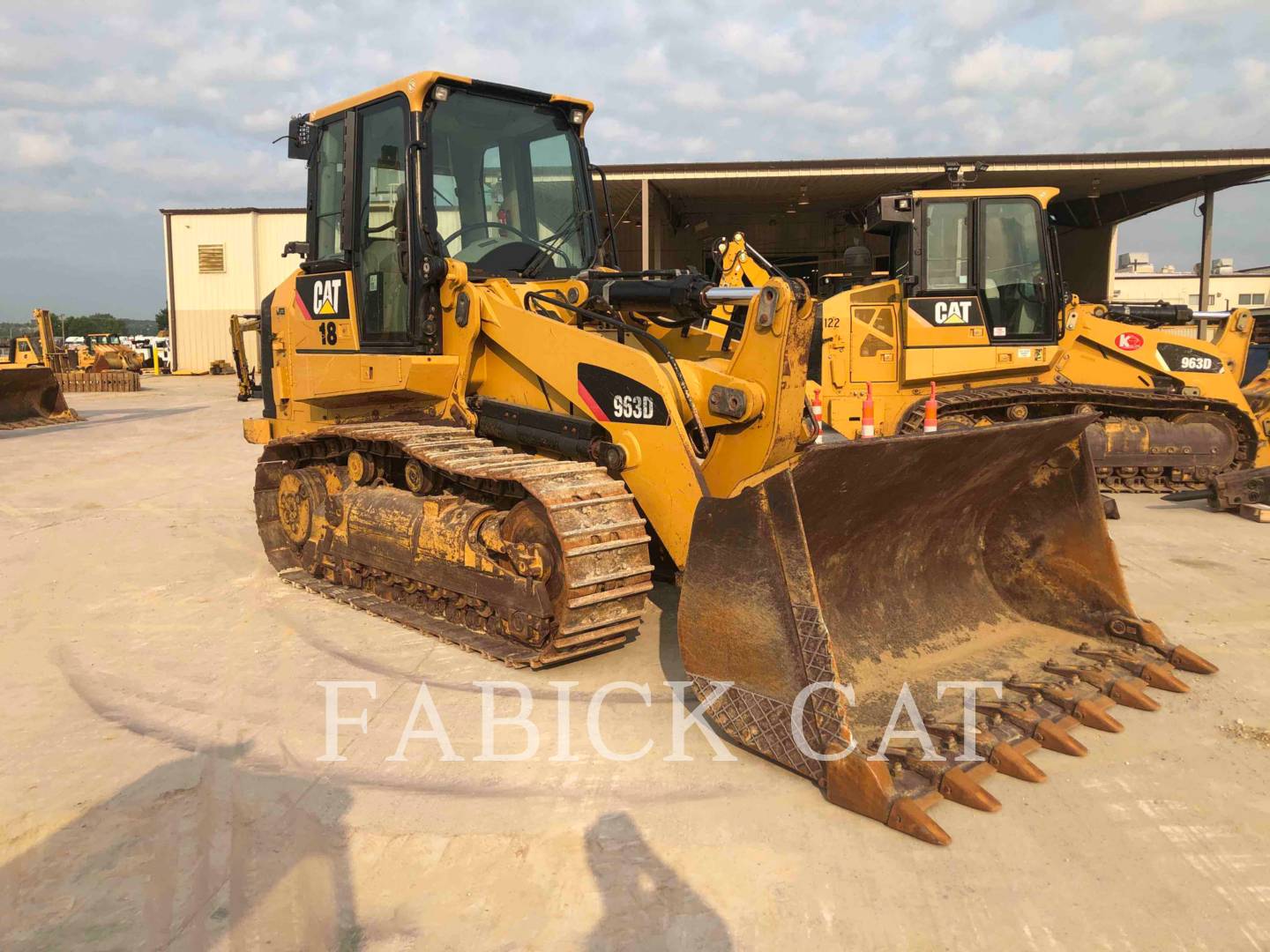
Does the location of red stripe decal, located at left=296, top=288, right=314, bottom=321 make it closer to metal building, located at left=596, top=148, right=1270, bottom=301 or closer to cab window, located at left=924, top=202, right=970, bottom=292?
cab window, located at left=924, top=202, right=970, bottom=292

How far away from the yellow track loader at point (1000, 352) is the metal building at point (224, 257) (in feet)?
92.2

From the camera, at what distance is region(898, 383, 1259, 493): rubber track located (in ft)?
30.7

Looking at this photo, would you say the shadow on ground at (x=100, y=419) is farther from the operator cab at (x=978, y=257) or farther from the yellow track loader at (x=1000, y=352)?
the operator cab at (x=978, y=257)

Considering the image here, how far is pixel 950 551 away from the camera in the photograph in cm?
498

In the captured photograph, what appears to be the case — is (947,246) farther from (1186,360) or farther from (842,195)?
→ (842,195)

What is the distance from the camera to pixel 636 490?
4.73m

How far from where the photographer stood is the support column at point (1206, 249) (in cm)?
1920

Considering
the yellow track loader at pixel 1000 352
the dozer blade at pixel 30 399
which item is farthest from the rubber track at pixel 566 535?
the dozer blade at pixel 30 399

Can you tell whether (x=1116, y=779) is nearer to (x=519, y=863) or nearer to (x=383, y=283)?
(x=519, y=863)

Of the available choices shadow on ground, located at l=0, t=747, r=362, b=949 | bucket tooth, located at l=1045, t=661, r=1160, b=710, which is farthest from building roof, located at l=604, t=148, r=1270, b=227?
shadow on ground, located at l=0, t=747, r=362, b=949

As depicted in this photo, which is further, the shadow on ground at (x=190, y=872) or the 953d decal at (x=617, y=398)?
the 953d decal at (x=617, y=398)

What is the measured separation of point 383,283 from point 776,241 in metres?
21.3

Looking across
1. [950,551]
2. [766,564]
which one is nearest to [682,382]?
[766,564]

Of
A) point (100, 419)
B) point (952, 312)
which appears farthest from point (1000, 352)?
point (100, 419)
